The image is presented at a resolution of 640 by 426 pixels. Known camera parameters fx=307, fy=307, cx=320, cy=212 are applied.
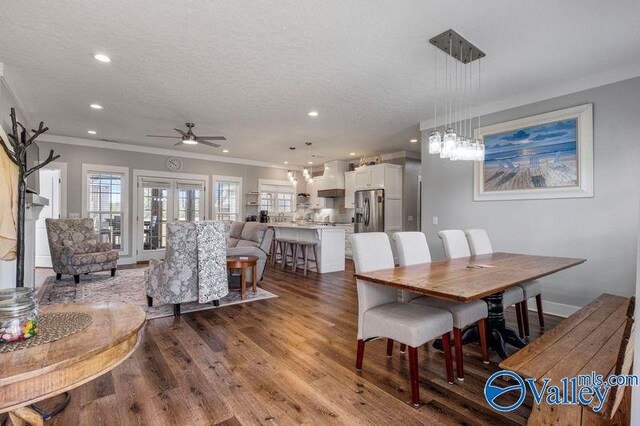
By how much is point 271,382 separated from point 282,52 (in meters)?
2.82

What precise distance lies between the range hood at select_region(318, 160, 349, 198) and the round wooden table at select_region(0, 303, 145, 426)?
24.5ft

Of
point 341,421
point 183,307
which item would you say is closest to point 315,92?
point 183,307

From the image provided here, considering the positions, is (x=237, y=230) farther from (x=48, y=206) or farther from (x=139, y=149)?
(x=48, y=206)

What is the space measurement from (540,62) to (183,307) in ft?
15.7

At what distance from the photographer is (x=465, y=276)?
85.8 inches

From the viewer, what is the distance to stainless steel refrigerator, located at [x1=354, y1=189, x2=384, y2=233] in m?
7.13

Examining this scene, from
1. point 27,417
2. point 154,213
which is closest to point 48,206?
point 154,213

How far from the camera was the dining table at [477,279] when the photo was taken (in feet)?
5.89

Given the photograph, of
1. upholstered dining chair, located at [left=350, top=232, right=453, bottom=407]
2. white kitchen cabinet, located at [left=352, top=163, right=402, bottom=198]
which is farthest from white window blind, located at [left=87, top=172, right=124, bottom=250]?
upholstered dining chair, located at [left=350, top=232, right=453, bottom=407]

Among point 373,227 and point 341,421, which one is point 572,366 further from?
point 373,227

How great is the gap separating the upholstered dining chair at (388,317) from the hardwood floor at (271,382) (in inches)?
6.9

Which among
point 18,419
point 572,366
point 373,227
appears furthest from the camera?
point 373,227

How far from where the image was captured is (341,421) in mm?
1739

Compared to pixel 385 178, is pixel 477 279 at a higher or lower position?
lower
